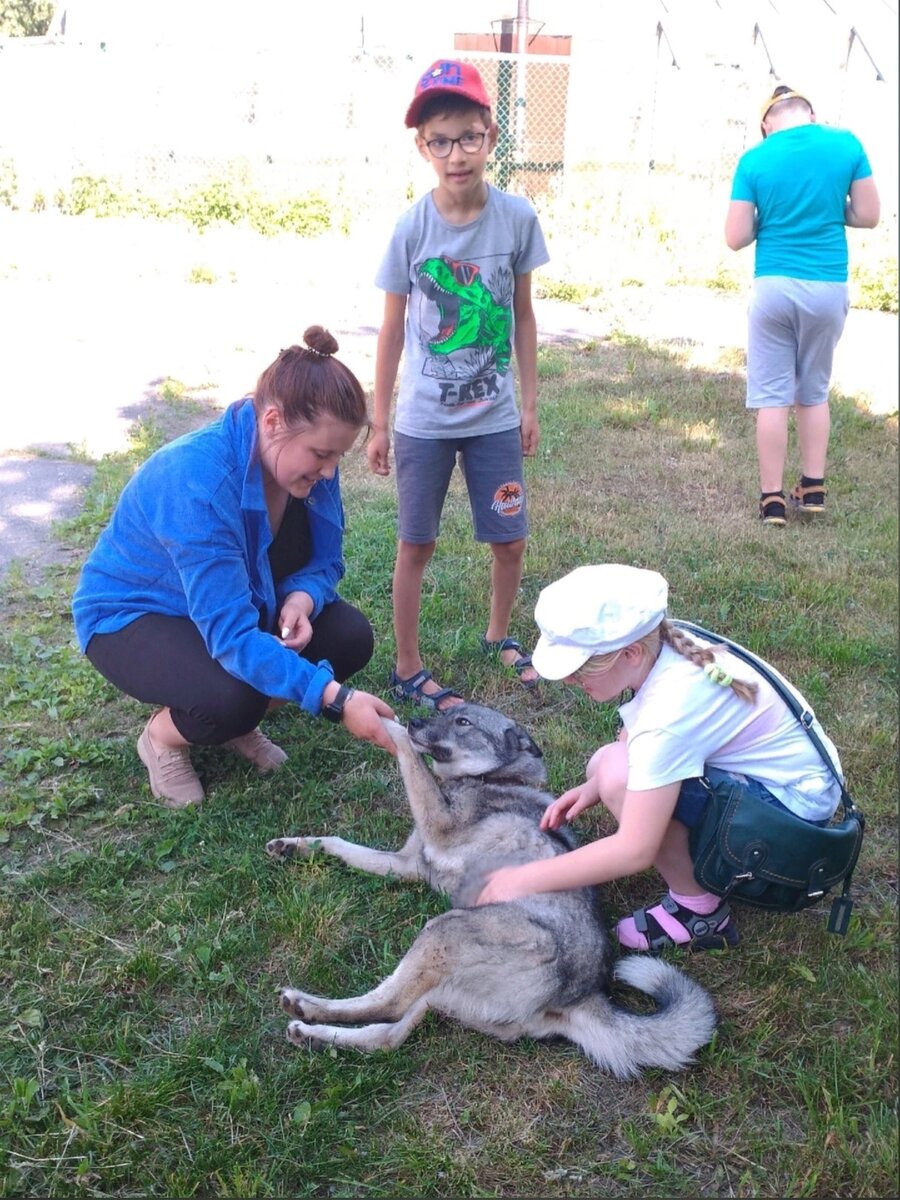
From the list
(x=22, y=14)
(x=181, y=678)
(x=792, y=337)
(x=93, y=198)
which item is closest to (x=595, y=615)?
(x=181, y=678)

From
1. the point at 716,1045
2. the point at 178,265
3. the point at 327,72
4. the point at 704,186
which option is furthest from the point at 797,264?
the point at 327,72

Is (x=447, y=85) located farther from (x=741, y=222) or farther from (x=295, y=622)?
(x=741, y=222)

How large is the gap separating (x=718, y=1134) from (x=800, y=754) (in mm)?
917

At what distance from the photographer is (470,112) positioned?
11.6ft

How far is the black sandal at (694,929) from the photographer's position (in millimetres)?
2754

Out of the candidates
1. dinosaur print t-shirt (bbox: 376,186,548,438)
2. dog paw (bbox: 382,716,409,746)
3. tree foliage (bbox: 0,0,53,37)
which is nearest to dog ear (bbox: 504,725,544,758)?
dog paw (bbox: 382,716,409,746)

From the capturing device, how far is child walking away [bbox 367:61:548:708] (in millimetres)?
3600

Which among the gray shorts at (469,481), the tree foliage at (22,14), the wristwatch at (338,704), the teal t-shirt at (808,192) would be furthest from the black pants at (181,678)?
the tree foliage at (22,14)

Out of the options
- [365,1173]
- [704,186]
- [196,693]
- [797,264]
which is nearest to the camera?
[365,1173]

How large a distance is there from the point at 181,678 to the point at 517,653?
151cm

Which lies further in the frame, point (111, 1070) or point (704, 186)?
point (704, 186)

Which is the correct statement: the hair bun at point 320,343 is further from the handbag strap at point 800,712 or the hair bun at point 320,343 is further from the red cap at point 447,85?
the handbag strap at point 800,712

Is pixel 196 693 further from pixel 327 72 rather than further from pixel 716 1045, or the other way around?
pixel 327 72

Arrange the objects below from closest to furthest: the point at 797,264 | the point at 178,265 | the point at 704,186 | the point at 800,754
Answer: the point at 800,754 → the point at 797,264 → the point at 178,265 → the point at 704,186
